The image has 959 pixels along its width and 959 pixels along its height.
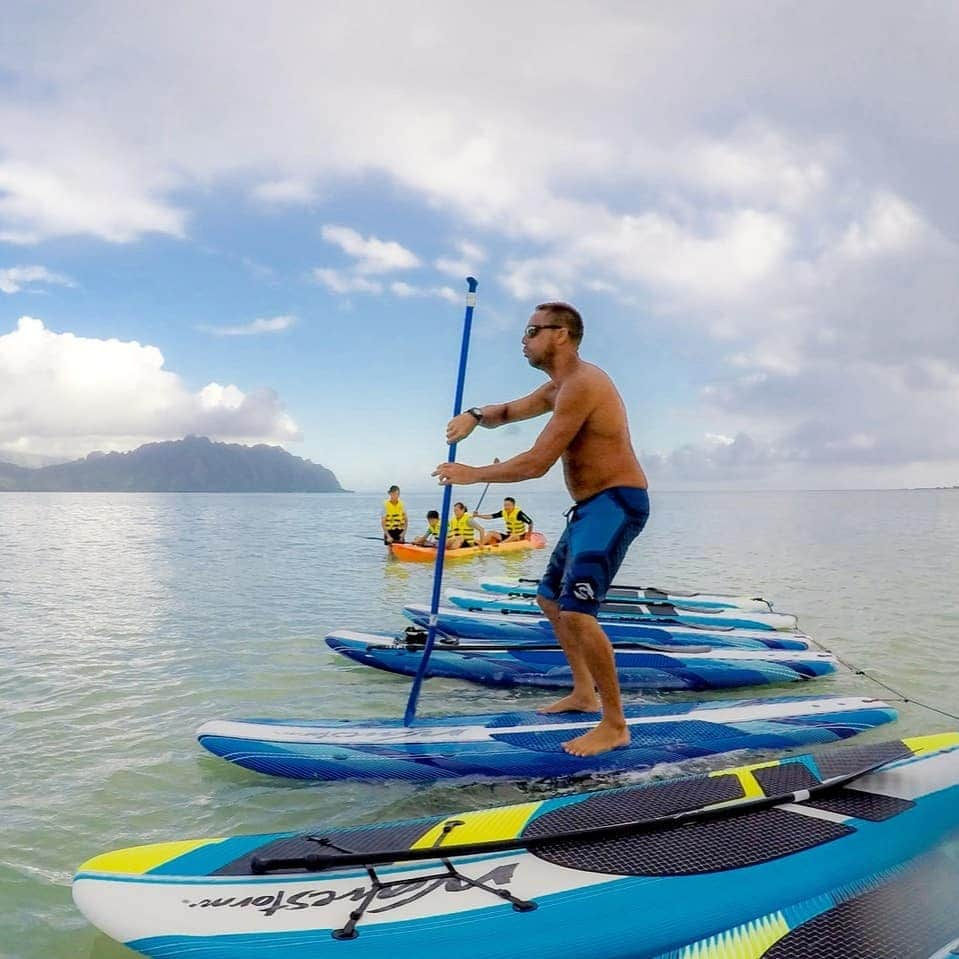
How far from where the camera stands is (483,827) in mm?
3543

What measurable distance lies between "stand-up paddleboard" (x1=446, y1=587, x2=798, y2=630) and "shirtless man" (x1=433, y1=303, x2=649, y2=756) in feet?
13.7

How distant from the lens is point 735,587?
17.2 meters

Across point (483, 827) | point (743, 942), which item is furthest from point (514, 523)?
point (743, 942)

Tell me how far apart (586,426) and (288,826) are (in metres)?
3.14

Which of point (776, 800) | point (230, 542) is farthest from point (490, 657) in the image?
point (230, 542)

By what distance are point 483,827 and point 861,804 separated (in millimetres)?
1932

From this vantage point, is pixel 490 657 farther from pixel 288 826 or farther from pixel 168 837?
pixel 168 837

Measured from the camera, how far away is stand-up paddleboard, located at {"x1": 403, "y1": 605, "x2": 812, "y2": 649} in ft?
28.1

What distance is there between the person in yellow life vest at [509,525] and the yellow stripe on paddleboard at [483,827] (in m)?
17.7

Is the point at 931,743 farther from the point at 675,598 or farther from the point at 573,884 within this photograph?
the point at 675,598

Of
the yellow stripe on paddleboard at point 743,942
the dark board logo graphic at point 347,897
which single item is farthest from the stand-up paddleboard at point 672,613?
the dark board logo graphic at point 347,897

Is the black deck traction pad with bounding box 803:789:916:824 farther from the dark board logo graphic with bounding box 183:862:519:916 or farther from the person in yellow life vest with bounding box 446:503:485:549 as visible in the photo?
the person in yellow life vest with bounding box 446:503:485:549

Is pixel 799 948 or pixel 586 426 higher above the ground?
pixel 586 426

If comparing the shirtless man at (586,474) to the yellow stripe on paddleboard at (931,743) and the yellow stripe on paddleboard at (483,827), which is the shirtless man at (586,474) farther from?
the yellow stripe on paddleboard at (931,743)
